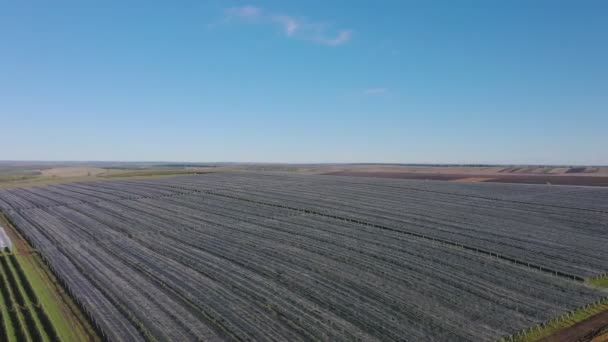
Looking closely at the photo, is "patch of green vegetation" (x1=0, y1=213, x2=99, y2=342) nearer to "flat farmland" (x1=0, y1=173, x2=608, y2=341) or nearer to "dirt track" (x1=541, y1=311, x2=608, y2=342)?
"flat farmland" (x1=0, y1=173, x2=608, y2=341)

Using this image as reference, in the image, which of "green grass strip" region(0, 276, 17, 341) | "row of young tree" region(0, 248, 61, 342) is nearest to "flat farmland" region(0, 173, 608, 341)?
"row of young tree" region(0, 248, 61, 342)

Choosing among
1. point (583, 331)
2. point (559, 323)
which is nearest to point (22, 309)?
point (559, 323)

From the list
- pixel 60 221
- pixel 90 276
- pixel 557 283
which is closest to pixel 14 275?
pixel 90 276

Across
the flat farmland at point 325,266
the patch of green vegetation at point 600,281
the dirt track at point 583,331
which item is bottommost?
the dirt track at point 583,331

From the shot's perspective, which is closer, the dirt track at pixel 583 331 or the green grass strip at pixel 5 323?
the green grass strip at pixel 5 323

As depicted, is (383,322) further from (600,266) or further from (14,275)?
(14,275)

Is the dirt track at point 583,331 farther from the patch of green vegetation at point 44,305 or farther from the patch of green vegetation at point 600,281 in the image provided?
the patch of green vegetation at point 44,305

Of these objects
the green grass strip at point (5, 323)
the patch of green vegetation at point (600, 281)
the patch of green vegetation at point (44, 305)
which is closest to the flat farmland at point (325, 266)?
the patch of green vegetation at point (600, 281)
